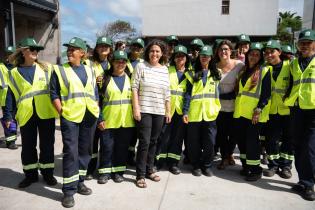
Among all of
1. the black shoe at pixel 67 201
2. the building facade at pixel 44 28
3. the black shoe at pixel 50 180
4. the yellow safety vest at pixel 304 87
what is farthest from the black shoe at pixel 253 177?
the building facade at pixel 44 28

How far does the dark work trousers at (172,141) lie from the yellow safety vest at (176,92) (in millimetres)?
117

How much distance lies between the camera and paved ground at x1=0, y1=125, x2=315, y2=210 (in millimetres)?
3883

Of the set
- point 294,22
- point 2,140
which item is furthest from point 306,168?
point 294,22

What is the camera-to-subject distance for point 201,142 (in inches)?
197

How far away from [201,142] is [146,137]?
112 centimetres

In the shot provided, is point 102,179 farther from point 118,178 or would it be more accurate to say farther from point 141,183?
point 141,183

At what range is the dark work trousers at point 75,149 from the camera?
3.83 metres

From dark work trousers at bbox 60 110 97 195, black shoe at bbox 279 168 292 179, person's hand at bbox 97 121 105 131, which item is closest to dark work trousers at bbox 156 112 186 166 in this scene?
person's hand at bbox 97 121 105 131

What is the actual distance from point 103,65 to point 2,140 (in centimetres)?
352

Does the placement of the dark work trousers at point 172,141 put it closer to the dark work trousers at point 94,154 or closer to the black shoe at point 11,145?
the dark work trousers at point 94,154

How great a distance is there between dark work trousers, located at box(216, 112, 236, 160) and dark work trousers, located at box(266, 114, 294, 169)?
61 centimetres

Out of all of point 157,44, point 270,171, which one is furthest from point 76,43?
point 270,171

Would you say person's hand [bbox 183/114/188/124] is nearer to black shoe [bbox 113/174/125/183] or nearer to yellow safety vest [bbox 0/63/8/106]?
black shoe [bbox 113/174/125/183]

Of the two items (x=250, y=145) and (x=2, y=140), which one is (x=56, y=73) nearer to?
(x=250, y=145)
